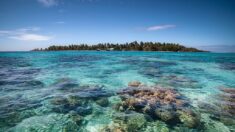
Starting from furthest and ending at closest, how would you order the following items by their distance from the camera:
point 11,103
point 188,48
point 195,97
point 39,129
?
point 188,48 < point 195,97 < point 11,103 < point 39,129

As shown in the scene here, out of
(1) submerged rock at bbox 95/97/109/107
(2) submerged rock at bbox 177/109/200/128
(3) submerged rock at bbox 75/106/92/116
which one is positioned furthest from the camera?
(1) submerged rock at bbox 95/97/109/107

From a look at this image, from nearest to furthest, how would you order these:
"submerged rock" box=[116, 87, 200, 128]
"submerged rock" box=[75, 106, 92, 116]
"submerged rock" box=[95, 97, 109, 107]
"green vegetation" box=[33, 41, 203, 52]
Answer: "submerged rock" box=[116, 87, 200, 128]
"submerged rock" box=[75, 106, 92, 116]
"submerged rock" box=[95, 97, 109, 107]
"green vegetation" box=[33, 41, 203, 52]

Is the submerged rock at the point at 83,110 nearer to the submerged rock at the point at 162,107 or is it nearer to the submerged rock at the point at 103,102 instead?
the submerged rock at the point at 103,102

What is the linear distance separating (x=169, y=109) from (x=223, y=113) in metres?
2.34

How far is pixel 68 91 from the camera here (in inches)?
430

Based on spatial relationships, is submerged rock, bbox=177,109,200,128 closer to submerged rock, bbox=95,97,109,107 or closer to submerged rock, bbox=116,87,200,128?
submerged rock, bbox=116,87,200,128

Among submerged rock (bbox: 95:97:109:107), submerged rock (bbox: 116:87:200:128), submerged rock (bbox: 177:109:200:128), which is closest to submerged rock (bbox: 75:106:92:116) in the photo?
submerged rock (bbox: 95:97:109:107)

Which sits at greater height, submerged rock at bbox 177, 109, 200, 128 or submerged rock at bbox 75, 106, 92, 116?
submerged rock at bbox 75, 106, 92, 116

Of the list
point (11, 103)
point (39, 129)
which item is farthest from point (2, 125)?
point (11, 103)

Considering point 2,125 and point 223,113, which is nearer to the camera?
point 2,125

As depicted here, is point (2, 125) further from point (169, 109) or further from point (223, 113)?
point (223, 113)

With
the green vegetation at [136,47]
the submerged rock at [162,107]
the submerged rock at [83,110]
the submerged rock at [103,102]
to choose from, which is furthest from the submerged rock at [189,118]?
the green vegetation at [136,47]

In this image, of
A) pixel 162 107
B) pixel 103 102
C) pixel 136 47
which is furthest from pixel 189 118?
pixel 136 47

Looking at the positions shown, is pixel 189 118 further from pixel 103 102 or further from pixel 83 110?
pixel 83 110
